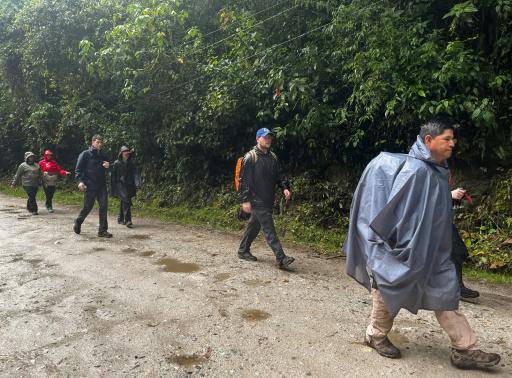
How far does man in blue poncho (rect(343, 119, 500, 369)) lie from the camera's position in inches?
126

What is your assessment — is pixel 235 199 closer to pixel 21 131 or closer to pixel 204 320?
pixel 204 320

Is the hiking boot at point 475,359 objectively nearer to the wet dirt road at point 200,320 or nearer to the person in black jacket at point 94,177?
the wet dirt road at point 200,320

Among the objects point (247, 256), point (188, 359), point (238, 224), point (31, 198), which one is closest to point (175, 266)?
point (247, 256)

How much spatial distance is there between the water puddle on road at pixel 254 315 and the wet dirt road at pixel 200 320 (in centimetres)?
1

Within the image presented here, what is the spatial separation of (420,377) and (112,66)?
10424mm

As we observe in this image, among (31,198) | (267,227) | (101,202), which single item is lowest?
(31,198)

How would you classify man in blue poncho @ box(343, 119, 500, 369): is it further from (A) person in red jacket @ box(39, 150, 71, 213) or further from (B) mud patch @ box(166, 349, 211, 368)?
(A) person in red jacket @ box(39, 150, 71, 213)

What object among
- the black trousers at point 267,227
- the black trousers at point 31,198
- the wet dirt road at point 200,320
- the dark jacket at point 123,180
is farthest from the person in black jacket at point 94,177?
the black trousers at point 31,198

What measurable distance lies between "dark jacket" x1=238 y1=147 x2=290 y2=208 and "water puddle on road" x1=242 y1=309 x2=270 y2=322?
6.66 feet

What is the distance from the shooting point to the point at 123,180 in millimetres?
10289

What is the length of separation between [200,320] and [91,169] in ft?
17.5

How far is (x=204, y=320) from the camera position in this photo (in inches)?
180

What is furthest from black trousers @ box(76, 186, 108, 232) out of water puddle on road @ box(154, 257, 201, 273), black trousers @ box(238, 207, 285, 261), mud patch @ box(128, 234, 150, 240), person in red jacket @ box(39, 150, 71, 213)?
person in red jacket @ box(39, 150, 71, 213)

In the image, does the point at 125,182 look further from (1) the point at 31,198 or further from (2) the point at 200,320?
(2) the point at 200,320
